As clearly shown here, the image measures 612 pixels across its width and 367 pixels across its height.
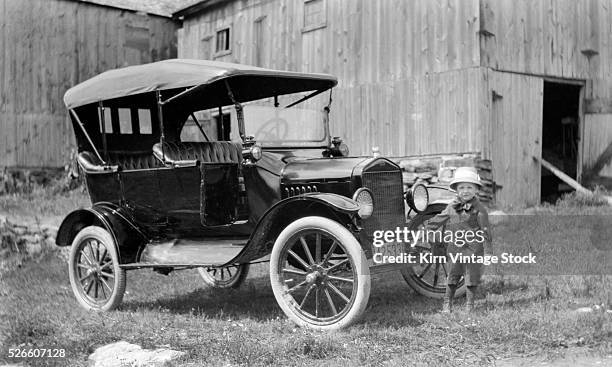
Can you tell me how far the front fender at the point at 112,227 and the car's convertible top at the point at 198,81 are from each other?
A: 44.6 inches

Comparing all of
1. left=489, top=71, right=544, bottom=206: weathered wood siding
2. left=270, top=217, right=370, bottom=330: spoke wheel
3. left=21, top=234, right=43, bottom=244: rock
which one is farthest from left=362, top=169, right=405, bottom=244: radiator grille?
left=21, top=234, right=43, bottom=244: rock

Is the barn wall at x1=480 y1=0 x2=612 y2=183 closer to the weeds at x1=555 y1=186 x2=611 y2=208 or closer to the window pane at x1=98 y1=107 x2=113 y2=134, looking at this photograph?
the weeds at x1=555 y1=186 x2=611 y2=208

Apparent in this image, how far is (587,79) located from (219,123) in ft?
28.7

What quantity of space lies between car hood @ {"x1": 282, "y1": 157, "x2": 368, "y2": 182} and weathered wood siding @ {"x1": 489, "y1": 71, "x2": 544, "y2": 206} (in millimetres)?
6384

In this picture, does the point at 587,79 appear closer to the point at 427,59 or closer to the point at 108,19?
the point at 427,59

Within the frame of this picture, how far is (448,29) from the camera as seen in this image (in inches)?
493


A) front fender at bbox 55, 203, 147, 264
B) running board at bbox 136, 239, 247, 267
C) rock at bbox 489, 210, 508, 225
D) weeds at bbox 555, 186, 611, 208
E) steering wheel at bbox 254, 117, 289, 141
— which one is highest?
steering wheel at bbox 254, 117, 289, 141

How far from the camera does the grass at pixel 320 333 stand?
493 cm

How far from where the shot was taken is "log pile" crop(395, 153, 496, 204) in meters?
11.9

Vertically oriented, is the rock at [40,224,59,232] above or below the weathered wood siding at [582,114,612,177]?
below

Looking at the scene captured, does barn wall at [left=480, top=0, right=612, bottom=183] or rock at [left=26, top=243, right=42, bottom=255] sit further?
barn wall at [left=480, top=0, right=612, bottom=183]

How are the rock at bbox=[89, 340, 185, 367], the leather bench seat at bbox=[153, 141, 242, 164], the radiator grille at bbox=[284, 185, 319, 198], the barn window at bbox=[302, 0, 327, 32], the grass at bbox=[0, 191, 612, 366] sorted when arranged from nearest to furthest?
the grass at bbox=[0, 191, 612, 366]
the rock at bbox=[89, 340, 185, 367]
the radiator grille at bbox=[284, 185, 319, 198]
the leather bench seat at bbox=[153, 141, 242, 164]
the barn window at bbox=[302, 0, 327, 32]

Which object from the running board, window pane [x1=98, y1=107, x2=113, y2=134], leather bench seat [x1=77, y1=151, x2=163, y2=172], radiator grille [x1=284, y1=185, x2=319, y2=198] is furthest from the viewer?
window pane [x1=98, y1=107, x2=113, y2=134]

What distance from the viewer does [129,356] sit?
5.20 metres
